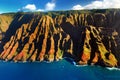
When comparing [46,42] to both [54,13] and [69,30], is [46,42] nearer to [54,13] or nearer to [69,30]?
[69,30]

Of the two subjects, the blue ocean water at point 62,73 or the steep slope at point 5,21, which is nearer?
the blue ocean water at point 62,73

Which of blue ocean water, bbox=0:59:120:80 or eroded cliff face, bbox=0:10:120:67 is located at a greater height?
eroded cliff face, bbox=0:10:120:67

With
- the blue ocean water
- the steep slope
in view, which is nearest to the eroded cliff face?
the steep slope

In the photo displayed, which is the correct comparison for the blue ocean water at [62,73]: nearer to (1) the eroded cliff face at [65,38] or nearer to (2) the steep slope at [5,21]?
(1) the eroded cliff face at [65,38]

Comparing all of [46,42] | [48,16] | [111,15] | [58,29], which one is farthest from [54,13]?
[111,15]

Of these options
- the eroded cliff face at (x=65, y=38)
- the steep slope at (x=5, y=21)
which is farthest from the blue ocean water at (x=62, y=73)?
the steep slope at (x=5, y=21)

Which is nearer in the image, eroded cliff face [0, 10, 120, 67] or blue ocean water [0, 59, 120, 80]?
blue ocean water [0, 59, 120, 80]

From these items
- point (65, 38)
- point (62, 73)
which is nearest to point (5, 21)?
point (65, 38)

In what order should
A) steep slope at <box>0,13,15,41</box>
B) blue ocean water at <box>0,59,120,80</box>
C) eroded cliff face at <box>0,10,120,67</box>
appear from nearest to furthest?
1. blue ocean water at <box>0,59,120,80</box>
2. eroded cliff face at <box>0,10,120,67</box>
3. steep slope at <box>0,13,15,41</box>

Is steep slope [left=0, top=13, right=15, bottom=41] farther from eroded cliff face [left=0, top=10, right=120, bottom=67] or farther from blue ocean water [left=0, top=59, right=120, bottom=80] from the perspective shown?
blue ocean water [left=0, top=59, right=120, bottom=80]
